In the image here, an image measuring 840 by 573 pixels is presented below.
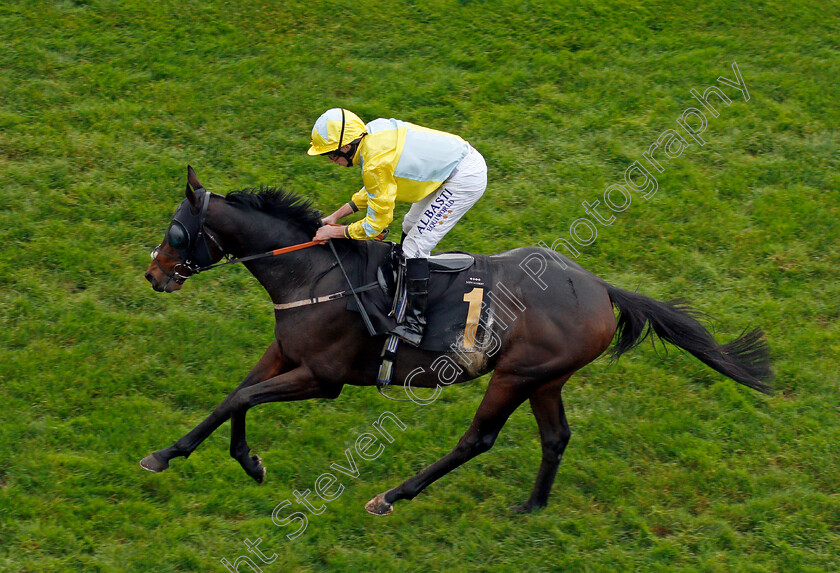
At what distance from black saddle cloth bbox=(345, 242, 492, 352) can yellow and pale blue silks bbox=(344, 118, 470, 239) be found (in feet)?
1.09

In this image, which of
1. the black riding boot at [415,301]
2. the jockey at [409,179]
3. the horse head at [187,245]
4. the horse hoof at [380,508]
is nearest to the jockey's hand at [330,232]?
the jockey at [409,179]

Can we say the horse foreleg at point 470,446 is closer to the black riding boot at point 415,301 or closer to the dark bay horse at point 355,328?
the dark bay horse at point 355,328

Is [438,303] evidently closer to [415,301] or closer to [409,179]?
[415,301]

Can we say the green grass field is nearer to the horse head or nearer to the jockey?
the horse head

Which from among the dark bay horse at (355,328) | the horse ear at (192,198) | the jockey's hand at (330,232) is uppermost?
the horse ear at (192,198)

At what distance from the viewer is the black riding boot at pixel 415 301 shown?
538cm

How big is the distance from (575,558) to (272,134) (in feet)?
18.2

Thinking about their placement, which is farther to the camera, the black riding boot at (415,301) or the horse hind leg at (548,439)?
the horse hind leg at (548,439)

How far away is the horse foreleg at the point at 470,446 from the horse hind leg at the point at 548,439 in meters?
0.21

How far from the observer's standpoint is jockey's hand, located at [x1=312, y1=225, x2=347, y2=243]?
5.44 m

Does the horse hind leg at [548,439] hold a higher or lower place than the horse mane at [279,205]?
lower

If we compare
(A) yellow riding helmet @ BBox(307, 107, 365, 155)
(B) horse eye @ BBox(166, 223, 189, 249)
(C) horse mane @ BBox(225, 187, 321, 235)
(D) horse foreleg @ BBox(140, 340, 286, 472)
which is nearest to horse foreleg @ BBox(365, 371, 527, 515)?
(D) horse foreleg @ BBox(140, 340, 286, 472)

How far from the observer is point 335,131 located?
5066 millimetres

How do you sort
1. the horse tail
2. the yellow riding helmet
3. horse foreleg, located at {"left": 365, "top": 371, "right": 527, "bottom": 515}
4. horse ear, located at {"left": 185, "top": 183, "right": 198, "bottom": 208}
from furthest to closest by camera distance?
1. the horse tail
2. horse foreleg, located at {"left": 365, "top": 371, "right": 527, "bottom": 515}
3. horse ear, located at {"left": 185, "top": 183, "right": 198, "bottom": 208}
4. the yellow riding helmet
